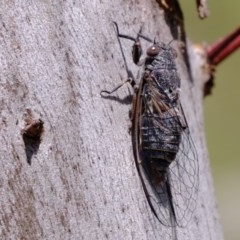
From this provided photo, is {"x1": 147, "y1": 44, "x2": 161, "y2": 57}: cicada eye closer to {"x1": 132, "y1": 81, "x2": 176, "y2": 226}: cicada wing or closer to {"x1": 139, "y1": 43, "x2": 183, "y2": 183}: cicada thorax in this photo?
{"x1": 139, "y1": 43, "x2": 183, "y2": 183}: cicada thorax

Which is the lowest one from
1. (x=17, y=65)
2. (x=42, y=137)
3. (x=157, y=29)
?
(x=42, y=137)

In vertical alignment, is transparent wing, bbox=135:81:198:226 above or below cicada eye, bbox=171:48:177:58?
below

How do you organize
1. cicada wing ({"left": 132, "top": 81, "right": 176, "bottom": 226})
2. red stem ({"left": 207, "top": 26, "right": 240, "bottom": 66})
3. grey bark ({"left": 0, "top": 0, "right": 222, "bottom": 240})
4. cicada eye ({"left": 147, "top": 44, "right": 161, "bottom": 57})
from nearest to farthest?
1. grey bark ({"left": 0, "top": 0, "right": 222, "bottom": 240})
2. cicada wing ({"left": 132, "top": 81, "right": 176, "bottom": 226})
3. cicada eye ({"left": 147, "top": 44, "right": 161, "bottom": 57})
4. red stem ({"left": 207, "top": 26, "right": 240, "bottom": 66})

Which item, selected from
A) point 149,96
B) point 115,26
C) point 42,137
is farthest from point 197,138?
point 42,137

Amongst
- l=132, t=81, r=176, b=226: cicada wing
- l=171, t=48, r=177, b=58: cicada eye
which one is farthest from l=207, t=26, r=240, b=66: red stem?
l=132, t=81, r=176, b=226: cicada wing

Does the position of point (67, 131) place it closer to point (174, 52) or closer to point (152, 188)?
point (152, 188)

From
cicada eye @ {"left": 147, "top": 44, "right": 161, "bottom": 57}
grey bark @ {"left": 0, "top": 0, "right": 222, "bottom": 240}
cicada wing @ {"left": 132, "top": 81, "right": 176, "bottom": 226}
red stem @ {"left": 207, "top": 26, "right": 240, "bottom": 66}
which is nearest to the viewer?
grey bark @ {"left": 0, "top": 0, "right": 222, "bottom": 240}

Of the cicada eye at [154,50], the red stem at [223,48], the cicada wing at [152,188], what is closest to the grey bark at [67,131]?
the cicada wing at [152,188]

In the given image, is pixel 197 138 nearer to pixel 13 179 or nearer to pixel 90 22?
pixel 90 22
